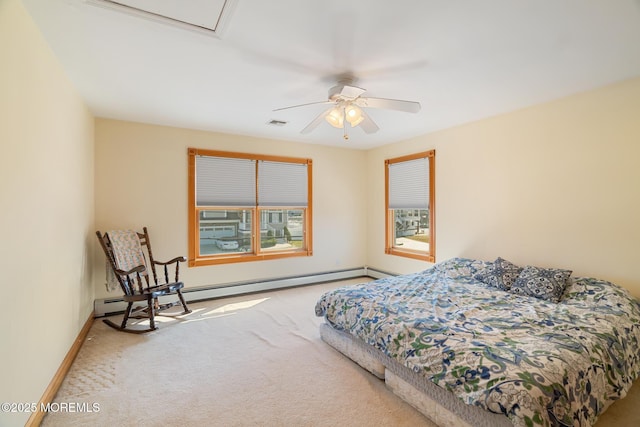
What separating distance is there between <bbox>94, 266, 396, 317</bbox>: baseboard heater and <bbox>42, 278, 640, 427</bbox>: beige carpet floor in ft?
1.04

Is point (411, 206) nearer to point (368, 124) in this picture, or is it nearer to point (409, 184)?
point (409, 184)

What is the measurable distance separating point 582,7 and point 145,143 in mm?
4557

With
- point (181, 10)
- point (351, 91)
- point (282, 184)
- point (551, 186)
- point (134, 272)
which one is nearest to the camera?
point (181, 10)

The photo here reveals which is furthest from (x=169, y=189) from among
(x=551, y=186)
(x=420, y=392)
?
(x=551, y=186)

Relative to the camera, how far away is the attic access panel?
5.58 ft

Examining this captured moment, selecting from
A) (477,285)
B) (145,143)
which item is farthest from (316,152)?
(477,285)

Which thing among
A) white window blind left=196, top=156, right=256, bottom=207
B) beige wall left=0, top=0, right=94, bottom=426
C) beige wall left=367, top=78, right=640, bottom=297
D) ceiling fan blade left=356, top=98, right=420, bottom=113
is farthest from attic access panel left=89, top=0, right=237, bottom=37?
beige wall left=367, top=78, right=640, bottom=297

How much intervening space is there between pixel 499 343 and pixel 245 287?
144 inches

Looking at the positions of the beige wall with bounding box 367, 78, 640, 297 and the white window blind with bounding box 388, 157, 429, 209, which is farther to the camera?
the white window blind with bounding box 388, 157, 429, 209

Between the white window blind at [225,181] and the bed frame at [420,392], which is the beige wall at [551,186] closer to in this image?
the bed frame at [420,392]

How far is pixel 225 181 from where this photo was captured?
458 cm

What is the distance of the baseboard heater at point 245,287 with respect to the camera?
382 centimetres

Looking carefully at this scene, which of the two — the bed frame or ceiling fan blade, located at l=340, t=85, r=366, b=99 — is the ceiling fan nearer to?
ceiling fan blade, located at l=340, t=85, r=366, b=99

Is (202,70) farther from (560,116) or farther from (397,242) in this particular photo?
(397,242)
